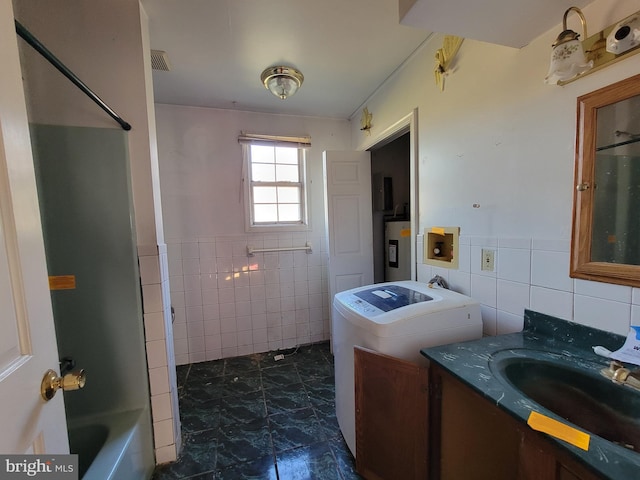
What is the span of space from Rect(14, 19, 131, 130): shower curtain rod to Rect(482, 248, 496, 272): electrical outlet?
1903mm

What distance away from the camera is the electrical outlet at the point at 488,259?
131cm

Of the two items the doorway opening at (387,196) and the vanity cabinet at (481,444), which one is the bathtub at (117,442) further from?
the doorway opening at (387,196)

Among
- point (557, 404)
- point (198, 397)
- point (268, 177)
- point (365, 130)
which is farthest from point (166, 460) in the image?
point (365, 130)

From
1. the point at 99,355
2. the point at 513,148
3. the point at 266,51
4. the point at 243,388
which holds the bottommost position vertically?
the point at 243,388

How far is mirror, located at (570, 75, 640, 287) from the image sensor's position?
2.76 ft

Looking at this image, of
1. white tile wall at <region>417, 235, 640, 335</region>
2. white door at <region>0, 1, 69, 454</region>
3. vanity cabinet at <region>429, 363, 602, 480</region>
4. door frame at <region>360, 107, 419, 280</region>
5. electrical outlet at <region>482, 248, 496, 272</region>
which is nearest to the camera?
white door at <region>0, 1, 69, 454</region>

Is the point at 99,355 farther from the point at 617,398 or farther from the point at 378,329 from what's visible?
the point at 617,398

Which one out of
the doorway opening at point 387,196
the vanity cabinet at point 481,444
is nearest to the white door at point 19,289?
the vanity cabinet at point 481,444

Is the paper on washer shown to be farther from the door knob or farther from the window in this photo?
the window

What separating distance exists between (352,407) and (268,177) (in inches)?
84.9

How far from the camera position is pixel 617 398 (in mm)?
765

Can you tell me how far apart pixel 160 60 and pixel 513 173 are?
7.21 ft

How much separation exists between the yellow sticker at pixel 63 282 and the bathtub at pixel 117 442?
27.5 inches

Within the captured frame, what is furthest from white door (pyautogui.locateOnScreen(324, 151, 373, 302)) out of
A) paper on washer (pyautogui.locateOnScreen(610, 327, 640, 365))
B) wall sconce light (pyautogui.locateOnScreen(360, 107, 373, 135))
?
paper on washer (pyautogui.locateOnScreen(610, 327, 640, 365))
